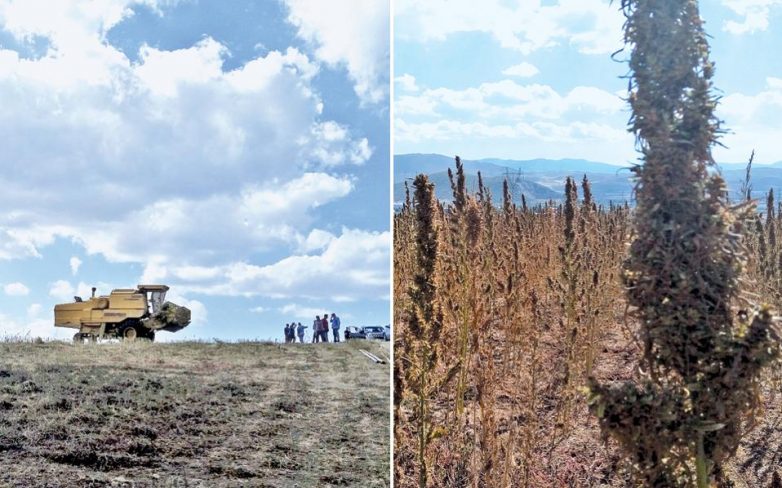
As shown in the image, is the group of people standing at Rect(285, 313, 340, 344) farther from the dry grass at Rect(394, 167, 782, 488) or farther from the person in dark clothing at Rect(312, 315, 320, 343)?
the dry grass at Rect(394, 167, 782, 488)

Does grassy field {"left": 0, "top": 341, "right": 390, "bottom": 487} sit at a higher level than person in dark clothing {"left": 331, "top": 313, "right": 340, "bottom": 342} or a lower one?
lower

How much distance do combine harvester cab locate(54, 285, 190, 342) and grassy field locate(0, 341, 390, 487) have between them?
41.9 inches

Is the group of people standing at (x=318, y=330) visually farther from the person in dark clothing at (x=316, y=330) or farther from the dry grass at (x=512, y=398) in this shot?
the dry grass at (x=512, y=398)

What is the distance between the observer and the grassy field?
564 centimetres

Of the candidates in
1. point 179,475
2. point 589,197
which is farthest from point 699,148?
point 179,475

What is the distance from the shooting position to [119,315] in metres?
10.8

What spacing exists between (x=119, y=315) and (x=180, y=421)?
4662mm

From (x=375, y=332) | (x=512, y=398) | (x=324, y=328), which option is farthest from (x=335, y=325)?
(x=512, y=398)

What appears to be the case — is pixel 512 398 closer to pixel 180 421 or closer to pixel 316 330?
pixel 180 421

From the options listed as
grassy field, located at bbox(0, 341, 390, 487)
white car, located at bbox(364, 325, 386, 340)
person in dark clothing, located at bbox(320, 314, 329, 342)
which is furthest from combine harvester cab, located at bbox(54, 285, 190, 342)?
white car, located at bbox(364, 325, 386, 340)

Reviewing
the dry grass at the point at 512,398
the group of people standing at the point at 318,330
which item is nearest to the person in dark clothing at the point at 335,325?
the group of people standing at the point at 318,330

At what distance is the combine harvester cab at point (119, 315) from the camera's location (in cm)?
1056

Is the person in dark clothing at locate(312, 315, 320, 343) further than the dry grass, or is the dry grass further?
the person in dark clothing at locate(312, 315, 320, 343)

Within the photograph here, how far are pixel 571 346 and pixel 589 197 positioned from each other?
1.92 metres
